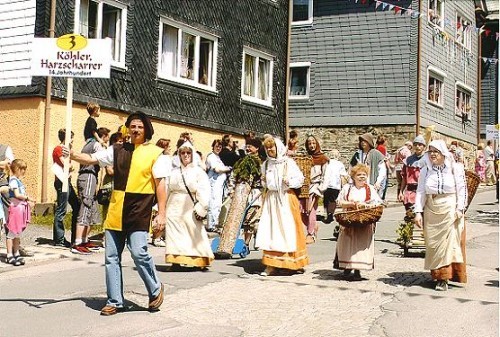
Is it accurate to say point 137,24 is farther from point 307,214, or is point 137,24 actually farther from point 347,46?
point 347,46

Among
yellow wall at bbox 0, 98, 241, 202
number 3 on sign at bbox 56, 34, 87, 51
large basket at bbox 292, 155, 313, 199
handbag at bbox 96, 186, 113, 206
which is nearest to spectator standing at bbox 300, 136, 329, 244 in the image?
large basket at bbox 292, 155, 313, 199

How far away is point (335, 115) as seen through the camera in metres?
29.2

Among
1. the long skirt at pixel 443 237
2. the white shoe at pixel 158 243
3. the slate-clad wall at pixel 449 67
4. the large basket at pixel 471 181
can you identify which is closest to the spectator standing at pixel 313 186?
the white shoe at pixel 158 243

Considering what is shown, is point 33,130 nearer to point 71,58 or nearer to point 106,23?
point 106,23

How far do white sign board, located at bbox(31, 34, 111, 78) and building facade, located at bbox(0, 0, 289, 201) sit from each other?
24.1 ft

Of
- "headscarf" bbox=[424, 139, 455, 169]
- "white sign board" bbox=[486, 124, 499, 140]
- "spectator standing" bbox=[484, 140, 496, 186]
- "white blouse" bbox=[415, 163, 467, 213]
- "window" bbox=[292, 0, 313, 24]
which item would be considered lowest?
"white blouse" bbox=[415, 163, 467, 213]

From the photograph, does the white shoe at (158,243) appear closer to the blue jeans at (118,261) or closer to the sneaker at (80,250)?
the sneaker at (80,250)

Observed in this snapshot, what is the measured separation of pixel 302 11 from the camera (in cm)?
3052

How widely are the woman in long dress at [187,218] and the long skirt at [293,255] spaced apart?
0.88 metres

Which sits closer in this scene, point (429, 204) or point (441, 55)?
point (429, 204)

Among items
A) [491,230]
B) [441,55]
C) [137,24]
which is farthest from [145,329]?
[441,55]

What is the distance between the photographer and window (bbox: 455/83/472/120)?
108 feet

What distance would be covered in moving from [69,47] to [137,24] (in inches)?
405

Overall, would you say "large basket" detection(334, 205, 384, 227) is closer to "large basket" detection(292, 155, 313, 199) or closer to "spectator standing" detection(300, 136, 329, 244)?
"large basket" detection(292, 155, 313, 199)
